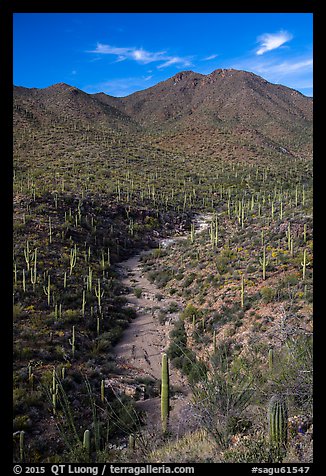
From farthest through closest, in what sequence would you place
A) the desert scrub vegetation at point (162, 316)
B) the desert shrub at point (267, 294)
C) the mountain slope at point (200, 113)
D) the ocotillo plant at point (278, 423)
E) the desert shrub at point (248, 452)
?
the mountain slope at point (200, 113) → the desert shrub at point (267, 294) → the desert scrub vegetation at point (162, 316) → the ocotillo plant at point (278, 423) → the desert shrub at point (248, 452)

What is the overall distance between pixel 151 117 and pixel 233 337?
8198 centimetres

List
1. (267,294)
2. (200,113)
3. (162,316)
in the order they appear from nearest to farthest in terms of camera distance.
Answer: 1. (267,294)
2. (162,316)
3. (200,113)

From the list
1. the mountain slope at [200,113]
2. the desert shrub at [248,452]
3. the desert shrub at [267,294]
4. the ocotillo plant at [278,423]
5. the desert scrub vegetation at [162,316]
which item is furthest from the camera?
the mountain slope at [200,113]

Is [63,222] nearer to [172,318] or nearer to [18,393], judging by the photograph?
[172,318]

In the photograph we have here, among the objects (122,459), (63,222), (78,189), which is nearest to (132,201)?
(78,189)

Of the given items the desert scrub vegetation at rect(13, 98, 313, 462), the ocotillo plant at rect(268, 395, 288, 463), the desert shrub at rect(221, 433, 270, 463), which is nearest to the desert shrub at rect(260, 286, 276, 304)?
the desert scrub vegetation at rect(13, 98, 313, 462)

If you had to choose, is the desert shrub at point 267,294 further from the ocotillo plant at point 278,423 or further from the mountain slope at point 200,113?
the mountain slope at point 200,113

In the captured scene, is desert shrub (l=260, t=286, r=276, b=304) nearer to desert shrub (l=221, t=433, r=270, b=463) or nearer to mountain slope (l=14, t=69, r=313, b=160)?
desert shrub (l=221, t=433, r=270, b=463)

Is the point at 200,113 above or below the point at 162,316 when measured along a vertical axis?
above

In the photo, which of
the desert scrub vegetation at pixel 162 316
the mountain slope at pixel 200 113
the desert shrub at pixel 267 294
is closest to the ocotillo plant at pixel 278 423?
the desert scrub vegetation at pixel 162 316

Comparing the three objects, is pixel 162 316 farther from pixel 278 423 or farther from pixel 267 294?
pixel 278 423

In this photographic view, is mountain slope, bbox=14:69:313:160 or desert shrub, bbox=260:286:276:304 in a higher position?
mountain slope, bbox=14:69:313:160

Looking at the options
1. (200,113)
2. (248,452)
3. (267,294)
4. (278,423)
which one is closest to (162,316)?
(267,294)
